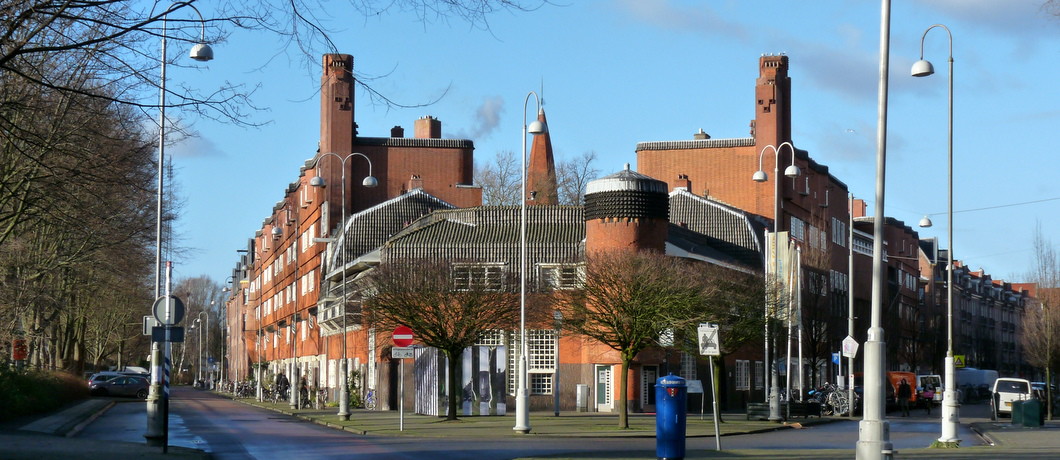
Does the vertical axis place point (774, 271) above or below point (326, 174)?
below

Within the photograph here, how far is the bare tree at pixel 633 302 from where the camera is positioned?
118 ft

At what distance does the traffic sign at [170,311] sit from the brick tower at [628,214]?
20.7m

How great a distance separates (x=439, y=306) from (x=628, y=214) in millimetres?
8215

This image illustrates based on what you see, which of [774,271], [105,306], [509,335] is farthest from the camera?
[105,306]

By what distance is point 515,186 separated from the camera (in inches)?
3401

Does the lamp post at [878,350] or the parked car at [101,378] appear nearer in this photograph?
the lamp post at [878,350]

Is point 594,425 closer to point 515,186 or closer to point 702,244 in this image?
point 702,244

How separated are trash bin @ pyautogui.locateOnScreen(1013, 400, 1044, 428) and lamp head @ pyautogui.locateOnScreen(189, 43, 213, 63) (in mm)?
29421

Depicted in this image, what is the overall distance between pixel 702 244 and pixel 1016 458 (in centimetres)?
3496

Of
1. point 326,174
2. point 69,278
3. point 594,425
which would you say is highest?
point 326,174

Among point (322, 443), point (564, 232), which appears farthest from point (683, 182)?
point (322, 443)

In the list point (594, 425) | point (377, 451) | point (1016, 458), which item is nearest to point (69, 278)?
point (594, 425)

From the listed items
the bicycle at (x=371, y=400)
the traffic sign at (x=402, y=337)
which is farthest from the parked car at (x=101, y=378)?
the traffic sign at (x=402, y=337)

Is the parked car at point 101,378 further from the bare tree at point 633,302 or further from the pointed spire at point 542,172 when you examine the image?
the bare tree at point 633,302
